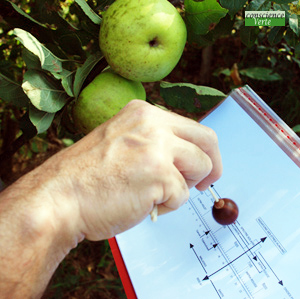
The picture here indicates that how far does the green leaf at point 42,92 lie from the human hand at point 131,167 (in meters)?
0.26

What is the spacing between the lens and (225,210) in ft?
3.12

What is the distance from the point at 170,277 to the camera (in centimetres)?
95

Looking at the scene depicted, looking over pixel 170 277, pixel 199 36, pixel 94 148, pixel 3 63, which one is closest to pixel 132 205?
pixel 94 148

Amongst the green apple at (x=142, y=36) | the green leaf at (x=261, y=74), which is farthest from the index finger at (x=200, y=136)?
the green leaf at (x=261, y=74)

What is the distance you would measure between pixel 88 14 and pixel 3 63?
573 mm

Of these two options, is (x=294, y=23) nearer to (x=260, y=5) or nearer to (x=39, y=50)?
(x=260, y=5)

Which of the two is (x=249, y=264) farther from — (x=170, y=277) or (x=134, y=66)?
(x=134, y=66)

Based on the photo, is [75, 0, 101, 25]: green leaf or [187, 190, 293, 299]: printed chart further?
[75, 0, 101, 25]: green leaf

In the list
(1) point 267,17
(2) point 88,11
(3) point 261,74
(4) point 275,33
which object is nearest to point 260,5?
(1) point 267,17

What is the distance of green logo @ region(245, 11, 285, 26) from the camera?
3.68 feet

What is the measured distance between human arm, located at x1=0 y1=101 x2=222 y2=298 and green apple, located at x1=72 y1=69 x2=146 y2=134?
28cm

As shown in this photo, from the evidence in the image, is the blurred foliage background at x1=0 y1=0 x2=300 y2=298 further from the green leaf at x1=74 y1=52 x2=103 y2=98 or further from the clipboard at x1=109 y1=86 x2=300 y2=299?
the clipboard at x1=109 y1=86 x2=300 y2=299

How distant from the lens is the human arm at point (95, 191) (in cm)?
75

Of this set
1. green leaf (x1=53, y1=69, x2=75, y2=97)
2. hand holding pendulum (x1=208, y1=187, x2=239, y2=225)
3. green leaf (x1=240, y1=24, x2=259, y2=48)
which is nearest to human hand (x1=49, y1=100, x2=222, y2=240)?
hand holding pendulum (x1=208, y1=187, x2=239, y2=225)
